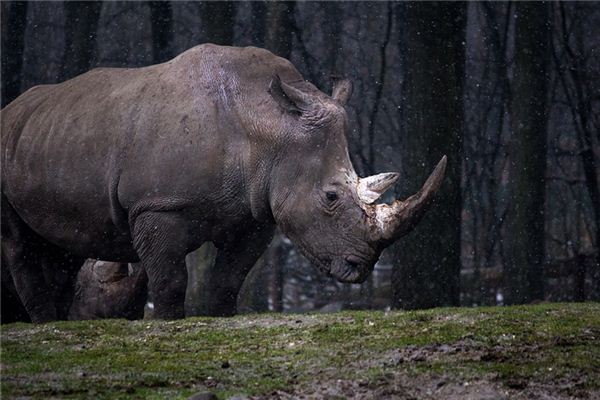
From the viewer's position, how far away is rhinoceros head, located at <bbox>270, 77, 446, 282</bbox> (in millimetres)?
9578

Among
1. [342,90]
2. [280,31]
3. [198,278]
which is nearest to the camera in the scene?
[342,90]

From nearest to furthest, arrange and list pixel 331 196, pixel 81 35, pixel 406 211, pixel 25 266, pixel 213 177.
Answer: pixel 406 211, pixel 331 196, pixel 213 177, pixel 25 266, pixel 81 35

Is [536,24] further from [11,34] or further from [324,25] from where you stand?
[11,34]

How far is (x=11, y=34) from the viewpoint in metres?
17.3

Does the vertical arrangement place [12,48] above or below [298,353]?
above

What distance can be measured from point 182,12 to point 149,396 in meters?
17.2

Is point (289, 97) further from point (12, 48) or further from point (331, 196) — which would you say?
point (12, 48)

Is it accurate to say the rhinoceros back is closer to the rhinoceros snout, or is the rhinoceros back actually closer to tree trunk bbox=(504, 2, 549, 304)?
the rhinoceros snout

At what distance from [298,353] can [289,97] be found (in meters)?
2.63

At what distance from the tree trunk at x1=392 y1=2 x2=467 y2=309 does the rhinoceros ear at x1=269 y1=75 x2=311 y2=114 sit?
2561mm

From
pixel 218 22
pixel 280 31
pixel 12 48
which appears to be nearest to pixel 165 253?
pixel 280 31

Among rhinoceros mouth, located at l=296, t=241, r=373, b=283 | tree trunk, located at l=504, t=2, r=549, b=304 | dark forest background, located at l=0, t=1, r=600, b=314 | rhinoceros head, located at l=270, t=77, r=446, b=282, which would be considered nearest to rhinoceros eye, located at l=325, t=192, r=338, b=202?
rhinoceros head, located at l=270, t=77, r=446, b=282

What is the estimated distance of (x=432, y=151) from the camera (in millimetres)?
12367

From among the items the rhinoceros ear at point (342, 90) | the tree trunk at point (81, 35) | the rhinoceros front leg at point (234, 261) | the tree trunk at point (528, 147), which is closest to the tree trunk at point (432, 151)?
the rhinoceros ear at point (342, 90)
